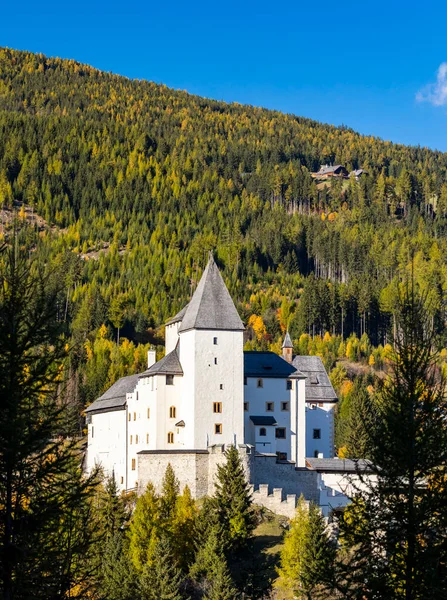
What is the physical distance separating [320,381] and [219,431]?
56.5ft

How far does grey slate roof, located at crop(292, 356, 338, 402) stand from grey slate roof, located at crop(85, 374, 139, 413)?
14269mm

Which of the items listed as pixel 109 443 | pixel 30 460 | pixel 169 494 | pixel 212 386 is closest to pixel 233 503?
pixel 169 494

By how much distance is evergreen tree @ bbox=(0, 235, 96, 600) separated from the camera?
17.8m

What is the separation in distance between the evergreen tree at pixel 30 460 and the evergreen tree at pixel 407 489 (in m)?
6.87

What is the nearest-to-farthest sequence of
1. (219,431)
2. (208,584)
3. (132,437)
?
(208,584) < (219,431) < (132,437)

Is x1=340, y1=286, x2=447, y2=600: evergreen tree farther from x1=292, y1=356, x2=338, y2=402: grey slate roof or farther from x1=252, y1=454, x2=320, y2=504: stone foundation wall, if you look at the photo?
x1=292, y1=356, x2=338, y2=402: grey slate roof

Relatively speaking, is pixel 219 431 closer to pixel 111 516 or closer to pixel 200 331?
pixel 200 331

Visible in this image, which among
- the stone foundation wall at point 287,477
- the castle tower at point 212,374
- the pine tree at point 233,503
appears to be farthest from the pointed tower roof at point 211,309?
the pine tree at point 233,503

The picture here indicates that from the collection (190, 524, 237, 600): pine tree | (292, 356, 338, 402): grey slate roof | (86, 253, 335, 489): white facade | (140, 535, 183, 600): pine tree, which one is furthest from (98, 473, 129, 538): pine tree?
(292, 356, 338, 402): grey slate roof

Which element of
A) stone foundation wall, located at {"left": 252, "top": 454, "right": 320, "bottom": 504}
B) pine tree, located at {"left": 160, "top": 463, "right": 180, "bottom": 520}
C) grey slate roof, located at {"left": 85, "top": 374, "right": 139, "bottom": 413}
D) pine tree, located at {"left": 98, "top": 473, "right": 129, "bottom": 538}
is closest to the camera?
pine tree, located at {"left": 98, "top": 473, "right": 129, "bottom": 538}

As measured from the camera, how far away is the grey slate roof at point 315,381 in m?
75.3

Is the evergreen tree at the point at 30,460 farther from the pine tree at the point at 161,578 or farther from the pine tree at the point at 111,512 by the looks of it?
the pine tree at the point at 111,512

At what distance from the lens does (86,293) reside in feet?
465

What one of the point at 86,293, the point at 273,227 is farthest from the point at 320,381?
the point at 273,227
